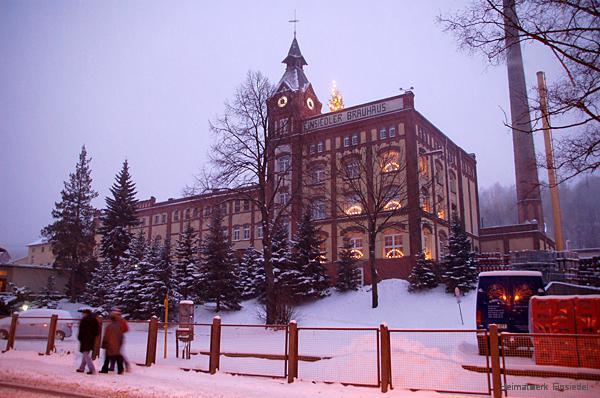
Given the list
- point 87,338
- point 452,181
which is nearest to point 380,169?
point 452,181

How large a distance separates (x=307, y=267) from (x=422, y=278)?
27.2ft

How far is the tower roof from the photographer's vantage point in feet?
163

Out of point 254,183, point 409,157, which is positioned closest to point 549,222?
point 409,157

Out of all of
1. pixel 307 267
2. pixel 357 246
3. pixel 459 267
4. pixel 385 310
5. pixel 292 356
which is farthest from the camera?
pixel 357 246

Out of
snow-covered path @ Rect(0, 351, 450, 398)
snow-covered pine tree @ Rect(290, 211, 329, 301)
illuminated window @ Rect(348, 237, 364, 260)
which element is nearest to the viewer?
snow-covered path @ Rect(0, 351, 450, 398)

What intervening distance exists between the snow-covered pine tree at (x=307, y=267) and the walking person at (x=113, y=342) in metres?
22.1

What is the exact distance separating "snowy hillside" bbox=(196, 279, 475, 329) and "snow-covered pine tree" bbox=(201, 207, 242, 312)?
0.90m

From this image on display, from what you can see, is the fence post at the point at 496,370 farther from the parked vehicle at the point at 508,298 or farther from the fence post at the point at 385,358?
the parked vehicle at the point at 508,298

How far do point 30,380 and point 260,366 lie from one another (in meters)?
5.91

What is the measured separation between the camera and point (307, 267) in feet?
117

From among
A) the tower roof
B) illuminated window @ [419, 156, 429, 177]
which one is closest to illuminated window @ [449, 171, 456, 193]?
illuminated window @ [419, 156, 429, 177]

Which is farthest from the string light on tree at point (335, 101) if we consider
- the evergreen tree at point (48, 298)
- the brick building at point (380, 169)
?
the evergreen tree at point (48, 298)

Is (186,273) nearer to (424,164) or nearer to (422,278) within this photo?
(422,278)

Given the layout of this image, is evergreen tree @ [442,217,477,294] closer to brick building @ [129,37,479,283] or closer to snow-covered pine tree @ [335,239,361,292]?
brick building @ [129,37,479,283]
